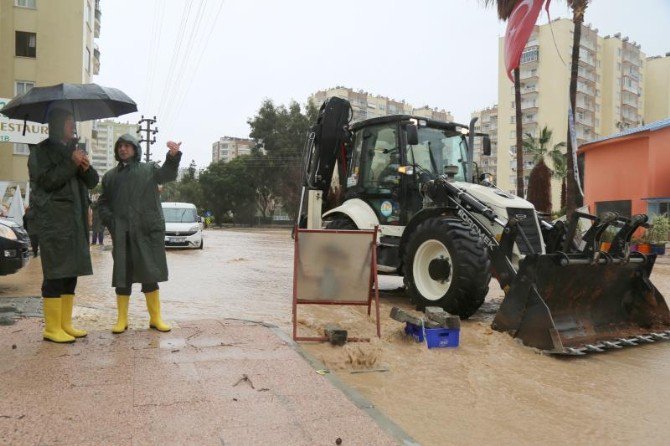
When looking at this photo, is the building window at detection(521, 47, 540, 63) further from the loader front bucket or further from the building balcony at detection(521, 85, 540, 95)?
the loader front bucket

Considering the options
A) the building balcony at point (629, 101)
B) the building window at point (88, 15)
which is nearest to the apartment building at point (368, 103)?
the building balcony at point (629, 101)

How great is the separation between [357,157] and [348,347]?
4.68 meters

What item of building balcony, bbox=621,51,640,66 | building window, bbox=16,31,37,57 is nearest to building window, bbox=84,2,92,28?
building window, bbox=16,31,37,57

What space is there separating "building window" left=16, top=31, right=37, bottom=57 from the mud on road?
26910 mm

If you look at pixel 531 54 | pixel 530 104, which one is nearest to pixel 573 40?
pixel 531 54

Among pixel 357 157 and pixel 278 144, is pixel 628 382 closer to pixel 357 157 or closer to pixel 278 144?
pixel 357 157

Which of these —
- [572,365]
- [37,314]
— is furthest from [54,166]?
[572,365]

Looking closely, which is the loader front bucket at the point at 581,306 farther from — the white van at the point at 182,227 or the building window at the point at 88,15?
the building window at the point at 88,15

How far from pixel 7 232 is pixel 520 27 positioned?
1715 cm

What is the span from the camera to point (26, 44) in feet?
100

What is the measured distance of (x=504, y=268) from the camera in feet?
21.3

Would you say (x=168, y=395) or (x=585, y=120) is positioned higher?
(x=585, y=120)

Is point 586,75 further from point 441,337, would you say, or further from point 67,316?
point 67,316

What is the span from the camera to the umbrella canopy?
5.32m
